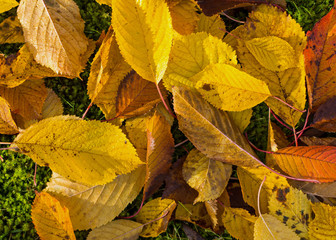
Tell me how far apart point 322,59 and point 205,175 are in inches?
19.7

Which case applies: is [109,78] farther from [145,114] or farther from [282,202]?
[282,202]

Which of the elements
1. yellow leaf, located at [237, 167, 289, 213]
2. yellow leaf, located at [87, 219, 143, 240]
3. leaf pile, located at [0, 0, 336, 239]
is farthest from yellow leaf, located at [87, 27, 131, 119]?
yellow leaf, located at [237, 167, 289, 213]

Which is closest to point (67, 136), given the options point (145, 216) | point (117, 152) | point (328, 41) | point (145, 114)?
point (117, 152)

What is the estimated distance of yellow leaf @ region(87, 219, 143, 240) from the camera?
1034mm

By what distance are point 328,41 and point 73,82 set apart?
2.72 feet

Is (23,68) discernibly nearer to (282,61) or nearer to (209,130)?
(209,130)

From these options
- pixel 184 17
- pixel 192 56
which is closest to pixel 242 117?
pixel 192 56

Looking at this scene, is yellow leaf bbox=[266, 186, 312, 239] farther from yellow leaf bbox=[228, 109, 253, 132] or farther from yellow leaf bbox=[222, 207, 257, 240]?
yellow leaf bbox=[228, 109, 253, 132]

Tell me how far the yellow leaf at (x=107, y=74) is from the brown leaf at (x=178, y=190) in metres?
0.28

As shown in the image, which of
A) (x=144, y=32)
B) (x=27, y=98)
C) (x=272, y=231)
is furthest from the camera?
(x=27, y=98)

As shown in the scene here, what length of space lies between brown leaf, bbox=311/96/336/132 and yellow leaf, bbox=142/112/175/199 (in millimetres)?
457

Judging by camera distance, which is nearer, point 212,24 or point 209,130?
point 209,130

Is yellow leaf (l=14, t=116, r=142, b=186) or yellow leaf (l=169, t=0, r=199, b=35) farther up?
yellow leaf (l=169, t=0, r=199, b=35)

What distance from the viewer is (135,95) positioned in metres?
1.03
